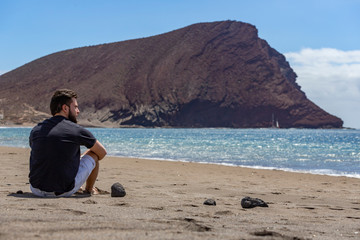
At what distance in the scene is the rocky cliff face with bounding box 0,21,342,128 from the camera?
125 metres

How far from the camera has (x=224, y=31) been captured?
141625mm

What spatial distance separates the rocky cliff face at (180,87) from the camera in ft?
409

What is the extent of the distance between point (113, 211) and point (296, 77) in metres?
180

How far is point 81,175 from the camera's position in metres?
4.75

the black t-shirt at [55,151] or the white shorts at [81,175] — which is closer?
the black t-shirt at [55,151]

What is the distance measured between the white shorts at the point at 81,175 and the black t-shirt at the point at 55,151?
0.08m

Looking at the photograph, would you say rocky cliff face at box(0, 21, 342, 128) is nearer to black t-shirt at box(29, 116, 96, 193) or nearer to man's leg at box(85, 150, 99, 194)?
man's leg at box(85, 150, 99, 194)

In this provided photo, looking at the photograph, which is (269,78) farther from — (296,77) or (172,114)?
(296,77)

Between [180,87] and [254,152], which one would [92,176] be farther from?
[180,87]

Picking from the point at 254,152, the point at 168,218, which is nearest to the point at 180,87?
the point at 254,152

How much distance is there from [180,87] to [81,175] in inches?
4823

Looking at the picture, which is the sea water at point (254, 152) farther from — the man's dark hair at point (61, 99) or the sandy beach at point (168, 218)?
the man's dark hair at point (61, 99)

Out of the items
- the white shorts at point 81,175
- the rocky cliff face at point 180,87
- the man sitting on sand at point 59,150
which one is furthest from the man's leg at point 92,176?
the rocky cliff face at point 180,87

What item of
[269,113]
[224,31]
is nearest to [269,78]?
[269,113]
